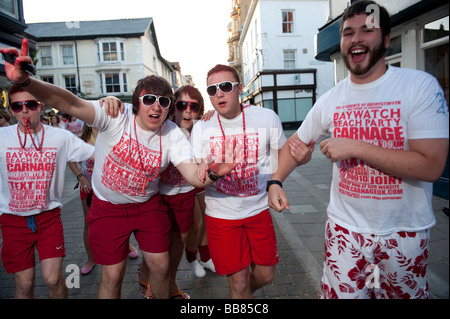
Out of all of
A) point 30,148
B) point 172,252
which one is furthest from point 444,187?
→ point 30,148

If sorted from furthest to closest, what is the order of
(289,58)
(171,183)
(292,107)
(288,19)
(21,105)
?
(292,107) < (289,58) < (288,19) < (171,183) < (21,105)

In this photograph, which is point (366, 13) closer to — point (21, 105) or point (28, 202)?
point (21, 105)

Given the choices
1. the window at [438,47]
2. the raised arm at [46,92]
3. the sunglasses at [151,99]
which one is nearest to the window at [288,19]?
the sunglasses at [151,99]

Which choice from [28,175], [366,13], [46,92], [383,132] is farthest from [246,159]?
[28,175]

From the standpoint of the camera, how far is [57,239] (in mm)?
2297

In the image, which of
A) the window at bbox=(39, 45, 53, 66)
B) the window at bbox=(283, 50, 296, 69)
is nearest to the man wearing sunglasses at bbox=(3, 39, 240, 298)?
the window at bbox=(39, 45, 53, 66)

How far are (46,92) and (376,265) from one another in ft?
6.81

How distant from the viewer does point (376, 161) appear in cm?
121

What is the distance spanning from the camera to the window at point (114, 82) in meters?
28.9

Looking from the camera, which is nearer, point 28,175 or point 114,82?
point 28,175

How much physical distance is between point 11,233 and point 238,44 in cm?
3830

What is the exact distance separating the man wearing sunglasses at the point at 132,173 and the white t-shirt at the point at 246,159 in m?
0.20

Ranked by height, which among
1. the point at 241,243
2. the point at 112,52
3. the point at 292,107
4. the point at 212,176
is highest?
the point at 112,52

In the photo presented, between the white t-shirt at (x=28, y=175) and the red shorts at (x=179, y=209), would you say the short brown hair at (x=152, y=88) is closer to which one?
the white t-shirt at (x=28, y=175)
